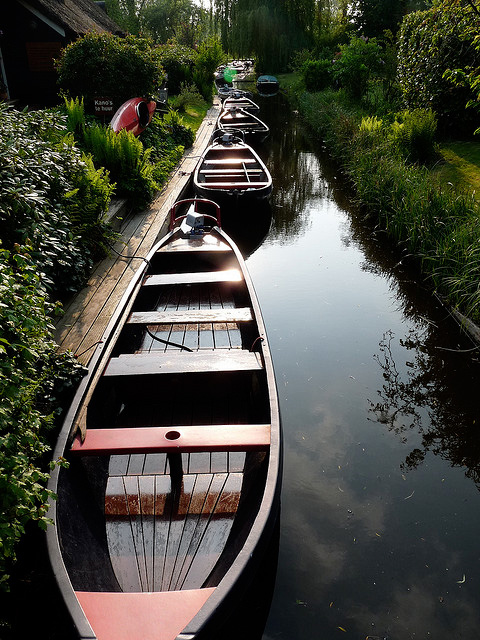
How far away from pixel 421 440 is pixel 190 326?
2.46m

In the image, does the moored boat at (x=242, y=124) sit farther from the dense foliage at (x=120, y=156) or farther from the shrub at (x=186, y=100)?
the dense foliage at (x=120, y=156)

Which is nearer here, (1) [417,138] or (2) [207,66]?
(1) [417,138]

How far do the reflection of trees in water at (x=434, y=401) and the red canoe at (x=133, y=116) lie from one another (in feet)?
23.2

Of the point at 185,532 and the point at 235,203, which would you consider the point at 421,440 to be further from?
the point at 235,203

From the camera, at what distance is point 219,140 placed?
1261 cm

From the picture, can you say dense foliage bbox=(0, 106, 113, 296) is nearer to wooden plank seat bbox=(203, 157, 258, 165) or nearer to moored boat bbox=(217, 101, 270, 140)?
wooden plank seat bbox=(203, 157, 258, 165)

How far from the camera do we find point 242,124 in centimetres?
1627

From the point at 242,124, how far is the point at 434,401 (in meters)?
13.4

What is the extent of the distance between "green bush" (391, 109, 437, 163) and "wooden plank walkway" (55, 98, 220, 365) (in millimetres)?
4726

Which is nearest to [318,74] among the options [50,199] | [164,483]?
[50,199]

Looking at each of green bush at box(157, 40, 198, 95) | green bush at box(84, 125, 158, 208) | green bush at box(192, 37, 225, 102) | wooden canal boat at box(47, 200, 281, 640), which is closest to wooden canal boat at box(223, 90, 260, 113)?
green bush at box(192, 37, 225, 102)

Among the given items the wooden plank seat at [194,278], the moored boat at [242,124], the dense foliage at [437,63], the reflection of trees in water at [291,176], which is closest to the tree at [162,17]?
the moored boat at [242,124]

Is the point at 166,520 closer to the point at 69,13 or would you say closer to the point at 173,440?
the point at 173,440

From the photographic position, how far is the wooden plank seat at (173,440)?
294 cm
